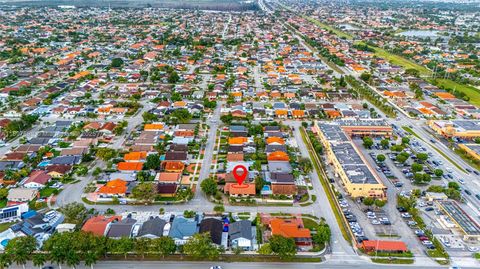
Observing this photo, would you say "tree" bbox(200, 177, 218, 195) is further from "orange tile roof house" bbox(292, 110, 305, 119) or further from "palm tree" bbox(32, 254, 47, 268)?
"orange tile roof house" bbox(292, 110, 305, 119)

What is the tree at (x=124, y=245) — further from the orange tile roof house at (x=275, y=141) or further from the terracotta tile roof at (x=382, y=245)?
the orange tile roof house at (x=275, y=141)

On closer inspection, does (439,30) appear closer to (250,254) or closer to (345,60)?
(345,60)

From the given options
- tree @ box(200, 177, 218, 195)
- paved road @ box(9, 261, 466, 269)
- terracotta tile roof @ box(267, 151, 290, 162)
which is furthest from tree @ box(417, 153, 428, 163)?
tree @ box(200, 177, 218, 195)

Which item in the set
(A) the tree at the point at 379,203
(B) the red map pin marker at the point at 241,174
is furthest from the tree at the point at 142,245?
(A) the tree at the point at 379,203

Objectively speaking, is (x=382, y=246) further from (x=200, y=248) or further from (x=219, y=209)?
(x=200, y=248)

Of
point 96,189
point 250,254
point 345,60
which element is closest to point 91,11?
point 345,60

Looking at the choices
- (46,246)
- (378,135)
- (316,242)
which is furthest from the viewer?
(378,135)

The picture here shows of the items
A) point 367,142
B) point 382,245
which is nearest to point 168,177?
point 382,245
